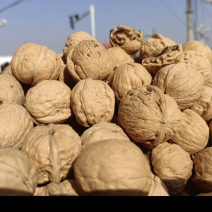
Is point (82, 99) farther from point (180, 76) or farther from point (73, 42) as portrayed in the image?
point (73, 42)

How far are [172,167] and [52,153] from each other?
1.21m

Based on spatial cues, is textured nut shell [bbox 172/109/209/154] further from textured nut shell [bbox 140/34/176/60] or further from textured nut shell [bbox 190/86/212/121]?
textured nut shell [bbox 140/34/176/60]

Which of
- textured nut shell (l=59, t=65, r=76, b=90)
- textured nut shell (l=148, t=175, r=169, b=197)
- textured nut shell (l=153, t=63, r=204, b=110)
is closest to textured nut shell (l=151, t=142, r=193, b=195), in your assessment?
textured nut shell (l=148, t=175, r=169, b=197)

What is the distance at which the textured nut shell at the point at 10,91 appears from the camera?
8.05ft

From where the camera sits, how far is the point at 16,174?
1.53m

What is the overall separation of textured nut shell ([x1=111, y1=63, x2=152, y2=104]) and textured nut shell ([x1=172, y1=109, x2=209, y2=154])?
2.21ft

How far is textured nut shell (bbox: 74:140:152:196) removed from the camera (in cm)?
144

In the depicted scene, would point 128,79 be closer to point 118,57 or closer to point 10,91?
point 118,57

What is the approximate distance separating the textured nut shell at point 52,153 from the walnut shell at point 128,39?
2.02 m

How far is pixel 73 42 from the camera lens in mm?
3314

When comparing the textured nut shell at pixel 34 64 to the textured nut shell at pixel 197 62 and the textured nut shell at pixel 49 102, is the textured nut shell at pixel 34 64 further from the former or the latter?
the textured nut shell at pixel 197 62

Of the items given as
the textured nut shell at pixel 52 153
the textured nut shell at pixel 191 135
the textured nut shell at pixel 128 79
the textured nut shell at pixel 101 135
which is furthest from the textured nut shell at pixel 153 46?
the textured nut shell at pixel 52 153
